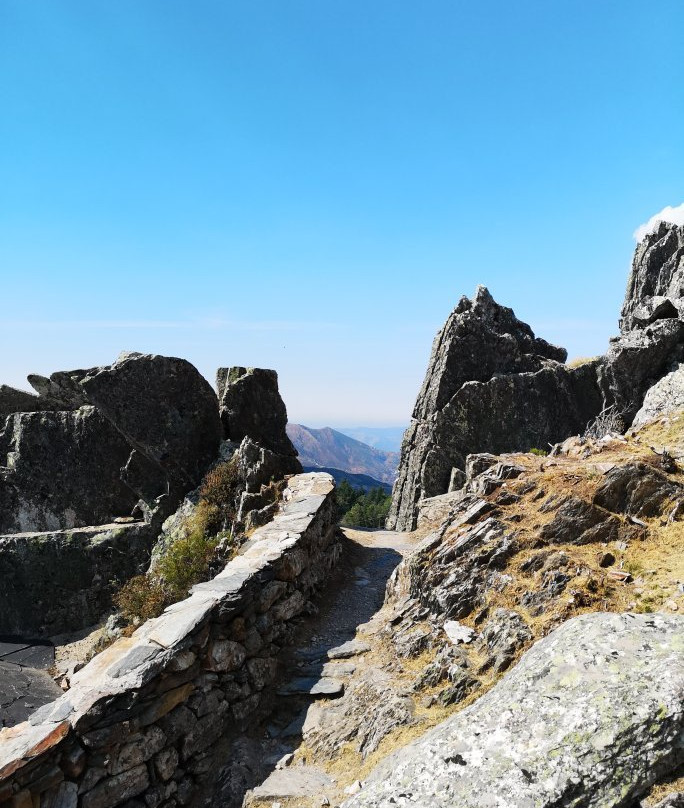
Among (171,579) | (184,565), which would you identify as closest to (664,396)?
(184,565)

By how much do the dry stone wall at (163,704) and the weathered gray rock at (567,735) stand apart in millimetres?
4282

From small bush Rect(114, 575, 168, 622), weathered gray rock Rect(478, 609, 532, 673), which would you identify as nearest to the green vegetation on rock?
small bush Rect(114, 575, 168, 622)

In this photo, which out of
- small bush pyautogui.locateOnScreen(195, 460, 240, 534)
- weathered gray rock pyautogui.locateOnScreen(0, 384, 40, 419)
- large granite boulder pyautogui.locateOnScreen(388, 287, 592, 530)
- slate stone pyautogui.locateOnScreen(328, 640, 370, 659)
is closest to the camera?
slate stone pyautogui.locateOnScreen(328, 640, 370, 659)

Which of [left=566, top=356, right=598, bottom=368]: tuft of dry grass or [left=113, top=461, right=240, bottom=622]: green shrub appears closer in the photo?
[left=113, top=461, right=240, bottom=622]: green shrub

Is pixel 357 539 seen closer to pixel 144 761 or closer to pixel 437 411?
pixel 437 411

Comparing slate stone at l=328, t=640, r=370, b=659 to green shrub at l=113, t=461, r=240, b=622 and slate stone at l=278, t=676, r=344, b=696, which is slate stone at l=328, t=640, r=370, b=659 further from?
green shrub at l=113, t=461, r=240, b=622

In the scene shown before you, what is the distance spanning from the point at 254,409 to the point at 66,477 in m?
13.5

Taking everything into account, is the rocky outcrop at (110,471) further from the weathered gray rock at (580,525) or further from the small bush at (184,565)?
the weathered gray rock at (580,525)

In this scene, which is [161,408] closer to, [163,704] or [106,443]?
[106,443]

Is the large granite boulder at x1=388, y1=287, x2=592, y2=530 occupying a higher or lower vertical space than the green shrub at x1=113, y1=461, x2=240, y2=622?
higher

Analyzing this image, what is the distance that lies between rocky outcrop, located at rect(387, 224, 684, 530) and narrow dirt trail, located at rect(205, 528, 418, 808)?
15.5 meters

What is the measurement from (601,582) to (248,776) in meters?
8.21

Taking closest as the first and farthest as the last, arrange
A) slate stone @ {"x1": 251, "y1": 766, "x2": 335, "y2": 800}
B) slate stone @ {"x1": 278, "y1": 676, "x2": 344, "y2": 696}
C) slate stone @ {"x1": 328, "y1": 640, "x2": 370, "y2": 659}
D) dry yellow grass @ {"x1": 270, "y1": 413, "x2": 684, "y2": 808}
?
slate stone @ {"x1": 251, "y1": 766, "x2": 335, "y2": 800}
dry yellow grass @ {"x1": 270, "y1": 413, "x2": 684, "y2": 808}
slate stone @ {"x1": 278, "y1": 676, "x2": 344, "y2": 696}
slate stone @ {"x1": 328, "y1": 640, "x2": 370, "y2": 659}

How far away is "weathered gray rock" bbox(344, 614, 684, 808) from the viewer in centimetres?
664
